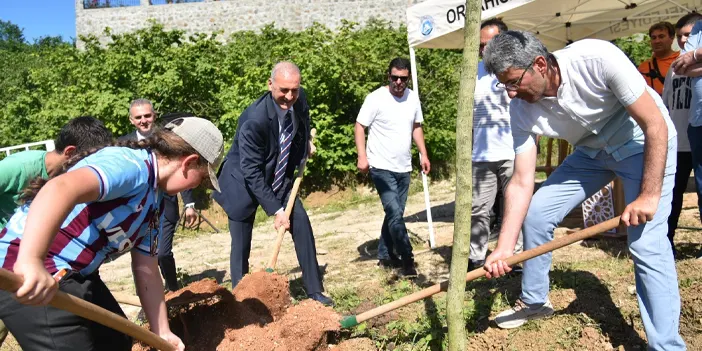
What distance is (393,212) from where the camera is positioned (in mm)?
5633

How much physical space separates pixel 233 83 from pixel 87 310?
30.5ft

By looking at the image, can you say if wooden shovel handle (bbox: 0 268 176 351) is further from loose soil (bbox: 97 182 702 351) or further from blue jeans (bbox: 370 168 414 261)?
blue jeans (bbox: 370 168 414 261)

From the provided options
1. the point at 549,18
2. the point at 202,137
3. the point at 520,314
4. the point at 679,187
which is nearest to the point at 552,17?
the point at 549,18

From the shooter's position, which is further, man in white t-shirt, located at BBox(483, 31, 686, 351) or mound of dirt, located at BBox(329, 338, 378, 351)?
mound of dirt, located at BBox(329, 338, 378, 351)

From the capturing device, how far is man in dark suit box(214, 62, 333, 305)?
463 cm

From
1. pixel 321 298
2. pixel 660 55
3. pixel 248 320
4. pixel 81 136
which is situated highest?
pixel 660 55

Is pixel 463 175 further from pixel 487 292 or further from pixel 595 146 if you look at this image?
pixel 487 292

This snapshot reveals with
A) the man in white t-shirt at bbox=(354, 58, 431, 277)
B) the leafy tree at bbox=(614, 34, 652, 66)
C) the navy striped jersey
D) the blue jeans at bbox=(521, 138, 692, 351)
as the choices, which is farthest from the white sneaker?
the leafy tree at bbox=(614, 34, 652, 66)

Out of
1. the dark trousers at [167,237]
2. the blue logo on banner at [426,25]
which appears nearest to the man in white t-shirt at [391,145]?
the blue logo on banner at [426,25]

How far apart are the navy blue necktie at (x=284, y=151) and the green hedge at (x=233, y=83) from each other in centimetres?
550

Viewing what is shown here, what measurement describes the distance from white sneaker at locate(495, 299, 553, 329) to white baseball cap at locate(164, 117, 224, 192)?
2.22 meters

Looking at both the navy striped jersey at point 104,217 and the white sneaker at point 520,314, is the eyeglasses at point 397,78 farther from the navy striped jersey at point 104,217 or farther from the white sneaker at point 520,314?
the navy striped jersey at point 104,217

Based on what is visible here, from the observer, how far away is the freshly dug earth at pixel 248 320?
150 inches

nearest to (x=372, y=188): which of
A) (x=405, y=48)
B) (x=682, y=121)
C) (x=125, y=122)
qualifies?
(x=405, y=48)
